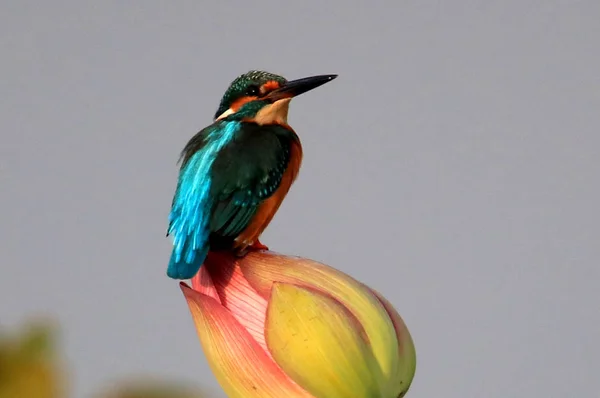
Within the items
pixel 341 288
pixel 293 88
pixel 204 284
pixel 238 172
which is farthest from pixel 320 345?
pixel 293 88

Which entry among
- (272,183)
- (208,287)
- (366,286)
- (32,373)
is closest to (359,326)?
(366,286)

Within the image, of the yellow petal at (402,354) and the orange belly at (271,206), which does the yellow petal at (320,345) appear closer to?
the yellow petal at (402,354)

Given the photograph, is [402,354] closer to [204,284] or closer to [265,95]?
Answer: [204,284]

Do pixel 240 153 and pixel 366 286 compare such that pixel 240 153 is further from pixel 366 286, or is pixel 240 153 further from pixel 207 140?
pixel 366 286

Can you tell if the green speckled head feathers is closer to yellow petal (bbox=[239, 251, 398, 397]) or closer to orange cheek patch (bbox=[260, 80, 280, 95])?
orange cheek patch (bbox=[260, 80, 280, 95])

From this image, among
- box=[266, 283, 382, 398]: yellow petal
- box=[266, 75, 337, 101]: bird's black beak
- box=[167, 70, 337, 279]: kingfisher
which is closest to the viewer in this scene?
box=[266, 283, 382, 398]: yellow petal

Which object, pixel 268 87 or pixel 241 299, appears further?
pixel 268 87

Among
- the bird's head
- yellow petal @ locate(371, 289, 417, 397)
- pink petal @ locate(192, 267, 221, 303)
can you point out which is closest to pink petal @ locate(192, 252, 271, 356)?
pink petal @ locate(192, 267, 221, 303)
